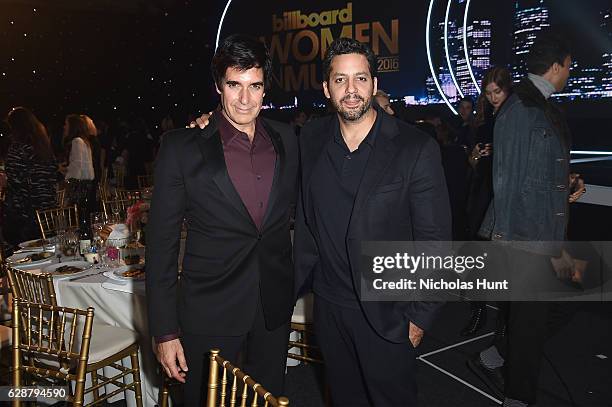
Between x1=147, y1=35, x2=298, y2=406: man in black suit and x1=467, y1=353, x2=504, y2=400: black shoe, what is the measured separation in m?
1.75

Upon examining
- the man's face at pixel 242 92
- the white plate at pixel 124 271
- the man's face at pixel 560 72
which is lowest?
the white plate at pixel 124 271

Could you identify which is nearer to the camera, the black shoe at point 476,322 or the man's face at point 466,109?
the black shoe at point 476,322

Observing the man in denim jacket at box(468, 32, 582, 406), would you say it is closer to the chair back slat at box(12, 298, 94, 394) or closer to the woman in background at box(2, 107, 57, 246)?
the chair back slat at box(12, 298, 94, 394)

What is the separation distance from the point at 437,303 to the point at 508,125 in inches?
45.6

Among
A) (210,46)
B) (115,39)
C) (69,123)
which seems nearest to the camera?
(69,123)

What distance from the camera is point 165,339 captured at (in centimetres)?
183

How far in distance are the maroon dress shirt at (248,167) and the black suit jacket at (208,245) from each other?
3 cm

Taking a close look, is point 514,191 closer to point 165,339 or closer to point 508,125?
point 508,125

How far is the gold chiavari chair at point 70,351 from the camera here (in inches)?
88.3

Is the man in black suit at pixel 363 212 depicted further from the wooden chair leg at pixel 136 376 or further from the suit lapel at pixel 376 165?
the wooden chair leg at pixel 136 376

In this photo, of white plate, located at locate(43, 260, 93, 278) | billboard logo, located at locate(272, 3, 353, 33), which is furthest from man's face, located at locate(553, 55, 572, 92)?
billboard logo, located at locate(272, 3, 353, 33)

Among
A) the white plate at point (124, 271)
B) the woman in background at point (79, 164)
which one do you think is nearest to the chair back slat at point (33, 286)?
the white plate at point (124, 271)

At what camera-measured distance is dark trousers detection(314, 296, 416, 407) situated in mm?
1994

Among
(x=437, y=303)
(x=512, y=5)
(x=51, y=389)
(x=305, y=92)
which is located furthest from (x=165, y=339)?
(x=305, y=92)
